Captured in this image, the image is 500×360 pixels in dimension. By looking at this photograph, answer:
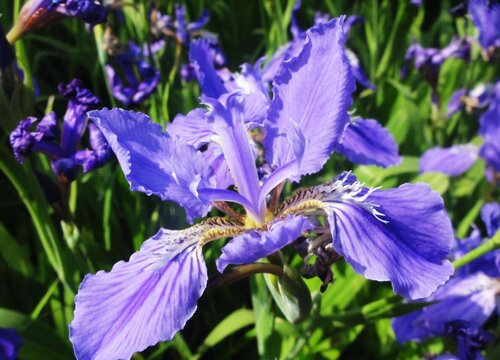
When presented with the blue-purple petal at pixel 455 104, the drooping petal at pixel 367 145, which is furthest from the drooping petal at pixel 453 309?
the blue-purple petal at pixel 455 104

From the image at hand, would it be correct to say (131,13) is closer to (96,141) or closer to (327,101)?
(96,141)

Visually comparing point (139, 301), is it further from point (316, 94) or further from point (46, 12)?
point (46, 12)

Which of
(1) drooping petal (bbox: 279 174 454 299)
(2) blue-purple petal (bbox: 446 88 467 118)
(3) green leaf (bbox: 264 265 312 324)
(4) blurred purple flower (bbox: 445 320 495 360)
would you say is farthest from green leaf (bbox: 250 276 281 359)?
(2) blue-purple petal (bbox: 446 88 467 118)

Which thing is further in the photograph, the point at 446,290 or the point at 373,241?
the point at 446,290

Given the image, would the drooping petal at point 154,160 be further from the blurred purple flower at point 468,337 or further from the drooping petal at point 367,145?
the blurred purple flower at point 468,337

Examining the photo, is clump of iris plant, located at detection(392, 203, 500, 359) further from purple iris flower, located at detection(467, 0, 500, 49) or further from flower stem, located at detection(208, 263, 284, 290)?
purple iris flower, located at detection(467, 0, 500, 49)

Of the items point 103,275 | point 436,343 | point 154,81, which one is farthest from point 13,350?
point 436,343
